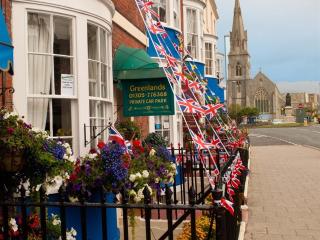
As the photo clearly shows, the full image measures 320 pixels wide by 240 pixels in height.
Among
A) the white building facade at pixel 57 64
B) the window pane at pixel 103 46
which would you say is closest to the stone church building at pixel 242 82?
the window pane at pixel 103 46

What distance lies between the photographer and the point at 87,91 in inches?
246

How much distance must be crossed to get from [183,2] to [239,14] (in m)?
107

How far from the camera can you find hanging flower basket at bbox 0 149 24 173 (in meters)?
4.07

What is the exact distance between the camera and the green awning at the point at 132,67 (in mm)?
8469

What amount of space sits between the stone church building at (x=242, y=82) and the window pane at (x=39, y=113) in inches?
4375

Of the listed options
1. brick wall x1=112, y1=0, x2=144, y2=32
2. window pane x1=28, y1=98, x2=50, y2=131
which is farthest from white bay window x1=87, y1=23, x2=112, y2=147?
brick wall x1=112, y1=0, x2=144, y2=32

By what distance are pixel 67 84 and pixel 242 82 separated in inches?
4459

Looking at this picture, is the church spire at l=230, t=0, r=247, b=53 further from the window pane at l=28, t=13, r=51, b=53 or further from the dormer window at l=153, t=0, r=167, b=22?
the window pane at l=28, t=13, r=51, b=53

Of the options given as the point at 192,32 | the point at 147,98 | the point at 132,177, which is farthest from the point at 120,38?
the point at 192,32

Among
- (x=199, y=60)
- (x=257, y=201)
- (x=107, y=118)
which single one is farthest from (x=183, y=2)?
(x=107, y=118)

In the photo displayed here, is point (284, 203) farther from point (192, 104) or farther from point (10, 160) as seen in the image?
point (10, 160)

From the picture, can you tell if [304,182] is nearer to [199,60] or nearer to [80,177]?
[199,60]

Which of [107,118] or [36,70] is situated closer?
[36,70]

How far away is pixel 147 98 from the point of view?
871 cm
